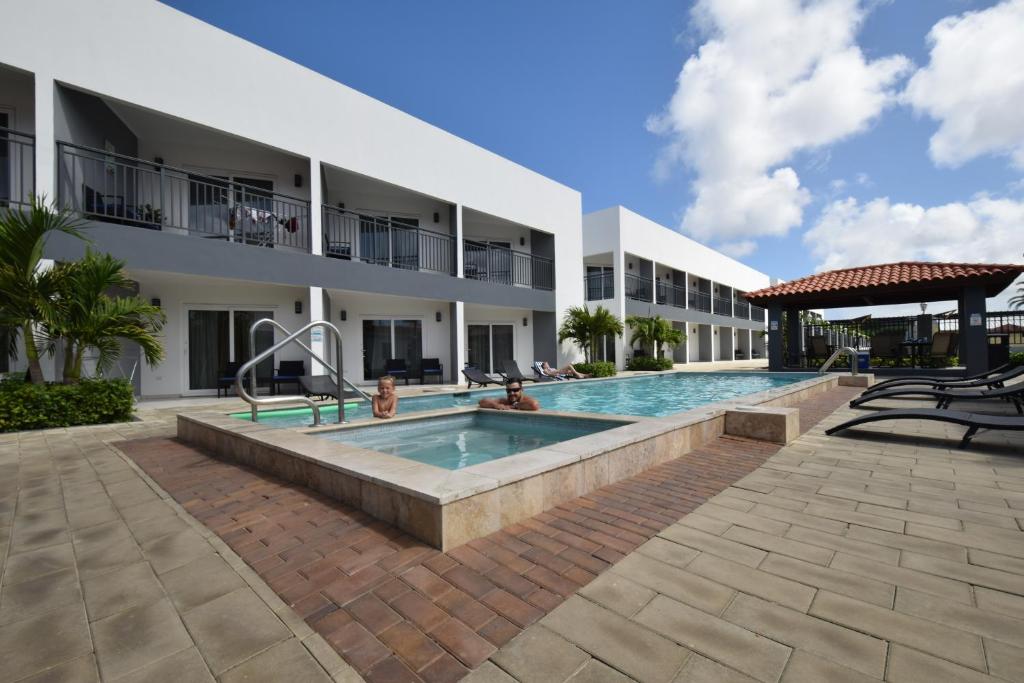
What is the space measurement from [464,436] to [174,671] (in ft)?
16.0

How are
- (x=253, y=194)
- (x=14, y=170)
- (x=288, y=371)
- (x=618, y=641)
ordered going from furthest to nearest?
(x=253, y=194)
(x=288, y=371)
(x=14, y=170)
(x=618, y=641)

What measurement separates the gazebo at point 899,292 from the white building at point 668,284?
19.0 feet

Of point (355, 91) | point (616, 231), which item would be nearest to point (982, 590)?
point (355, 91)

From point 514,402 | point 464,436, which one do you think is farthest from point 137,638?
point 514,402

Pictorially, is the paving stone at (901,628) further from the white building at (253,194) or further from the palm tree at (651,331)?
the palm tree at (651,331)

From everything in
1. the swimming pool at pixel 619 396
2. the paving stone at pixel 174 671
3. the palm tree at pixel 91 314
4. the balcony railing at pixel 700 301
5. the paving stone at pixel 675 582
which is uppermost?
the balcony railing at pixel 700 301

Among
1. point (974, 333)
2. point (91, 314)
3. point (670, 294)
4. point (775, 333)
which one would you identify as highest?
point (670, 294)

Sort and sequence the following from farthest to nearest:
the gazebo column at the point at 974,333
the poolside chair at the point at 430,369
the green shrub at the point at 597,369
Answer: the green shrub at the point at 597,369
the poolside chair at the point at 430,369
the gazebo column at the point at 974,333

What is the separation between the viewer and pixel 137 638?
1.67 metres

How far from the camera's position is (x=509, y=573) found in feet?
6.95

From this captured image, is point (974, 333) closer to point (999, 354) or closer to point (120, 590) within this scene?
point (999, 354)

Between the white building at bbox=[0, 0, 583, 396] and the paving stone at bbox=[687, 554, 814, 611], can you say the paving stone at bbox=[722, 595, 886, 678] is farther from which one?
the white building at bbox=[0, 0, 583, 396]

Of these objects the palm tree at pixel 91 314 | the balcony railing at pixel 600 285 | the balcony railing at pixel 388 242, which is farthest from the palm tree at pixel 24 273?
the balcony railing at pixel 600 285

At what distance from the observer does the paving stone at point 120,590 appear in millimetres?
1893
